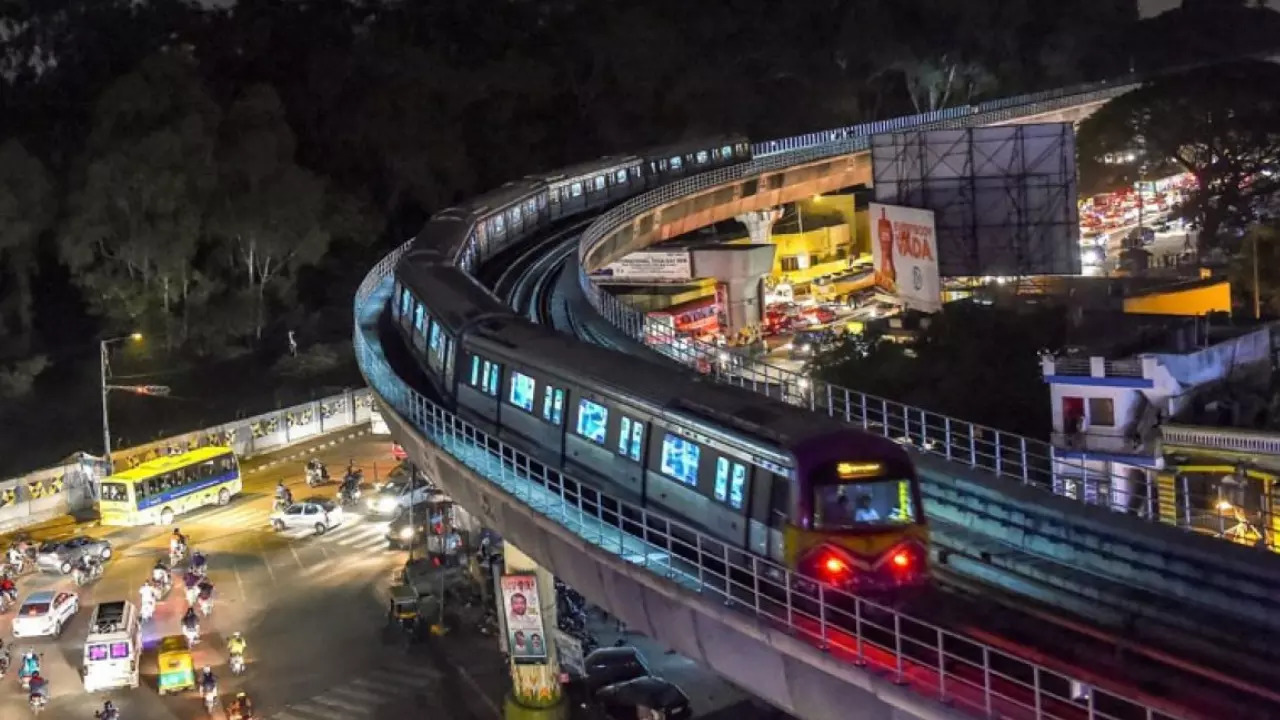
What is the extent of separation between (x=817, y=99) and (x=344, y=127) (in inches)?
1488

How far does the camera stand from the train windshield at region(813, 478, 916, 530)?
701 inches

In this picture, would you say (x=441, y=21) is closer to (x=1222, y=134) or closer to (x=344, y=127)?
(x=344, y=127)

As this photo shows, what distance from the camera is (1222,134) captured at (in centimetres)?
6869

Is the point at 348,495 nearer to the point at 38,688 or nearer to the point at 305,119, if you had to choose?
the point at 38,688

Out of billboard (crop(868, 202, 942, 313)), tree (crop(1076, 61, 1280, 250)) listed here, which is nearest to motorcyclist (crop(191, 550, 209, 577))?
billboard (crop(868, 202, 942, 313))

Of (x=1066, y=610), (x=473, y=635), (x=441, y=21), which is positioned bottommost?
(x=473, y=635)

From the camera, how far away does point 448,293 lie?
A: 1204 inches

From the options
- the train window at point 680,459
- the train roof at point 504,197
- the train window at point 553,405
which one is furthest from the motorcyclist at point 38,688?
the train roof at point 504,197

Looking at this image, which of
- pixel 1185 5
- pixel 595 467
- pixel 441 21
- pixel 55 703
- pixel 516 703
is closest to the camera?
pixel 595 467

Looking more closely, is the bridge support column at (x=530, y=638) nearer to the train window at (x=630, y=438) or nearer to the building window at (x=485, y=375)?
the building window at (x=485, y=375)

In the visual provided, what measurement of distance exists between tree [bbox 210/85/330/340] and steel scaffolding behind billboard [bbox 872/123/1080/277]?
81.8 feet

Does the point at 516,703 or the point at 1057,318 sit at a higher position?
the point at 1057,318

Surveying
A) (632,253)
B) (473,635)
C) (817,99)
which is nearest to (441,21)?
(817,99)

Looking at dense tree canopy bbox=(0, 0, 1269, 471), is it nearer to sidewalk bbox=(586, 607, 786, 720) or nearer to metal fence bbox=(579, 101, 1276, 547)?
metal fence bbox=(579, 101, 1276, 547)
